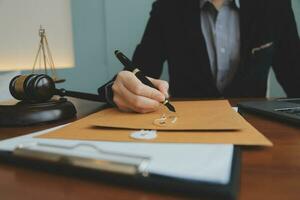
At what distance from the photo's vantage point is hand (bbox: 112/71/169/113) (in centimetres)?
50

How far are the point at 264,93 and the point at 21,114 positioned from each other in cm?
92

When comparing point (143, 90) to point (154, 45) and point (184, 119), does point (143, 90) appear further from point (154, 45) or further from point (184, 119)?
point (154, 45)

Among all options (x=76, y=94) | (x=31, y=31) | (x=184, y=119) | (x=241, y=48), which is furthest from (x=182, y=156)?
(x=31, y=31)

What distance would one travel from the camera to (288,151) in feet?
1.08

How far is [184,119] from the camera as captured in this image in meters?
0.43

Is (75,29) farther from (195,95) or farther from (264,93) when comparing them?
(264,93)

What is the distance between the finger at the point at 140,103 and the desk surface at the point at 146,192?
21cm

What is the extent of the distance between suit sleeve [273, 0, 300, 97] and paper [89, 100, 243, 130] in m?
0.70

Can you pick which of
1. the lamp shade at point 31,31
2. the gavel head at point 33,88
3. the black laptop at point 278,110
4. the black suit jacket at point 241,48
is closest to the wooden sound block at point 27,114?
the gavel head at point 33,88

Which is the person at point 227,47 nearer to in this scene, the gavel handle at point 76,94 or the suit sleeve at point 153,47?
the suit sleeve at point 153,47

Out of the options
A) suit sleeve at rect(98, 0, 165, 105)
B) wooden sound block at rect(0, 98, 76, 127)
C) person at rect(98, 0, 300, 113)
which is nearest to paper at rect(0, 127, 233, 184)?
wooden sound block at rect(0, 98, 76, 127)

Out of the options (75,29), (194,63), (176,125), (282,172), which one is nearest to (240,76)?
(194,63)

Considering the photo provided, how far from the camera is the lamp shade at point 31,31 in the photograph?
184 cm

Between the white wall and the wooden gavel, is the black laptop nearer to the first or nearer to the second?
the wooden gavel
